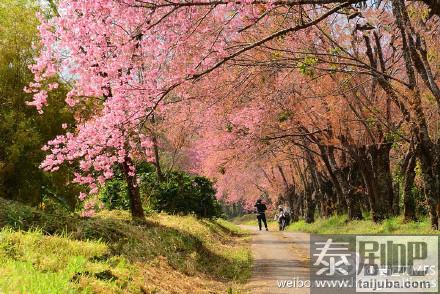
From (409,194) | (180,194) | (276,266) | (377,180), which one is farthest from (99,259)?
(377,180)

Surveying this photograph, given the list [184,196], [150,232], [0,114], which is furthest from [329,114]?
[0,114]

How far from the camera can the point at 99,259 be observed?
25.7 feet

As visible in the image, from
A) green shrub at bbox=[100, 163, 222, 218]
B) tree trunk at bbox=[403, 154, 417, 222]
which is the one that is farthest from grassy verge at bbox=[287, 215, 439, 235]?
green shrub at bbox=[100, 163, 222, 218]

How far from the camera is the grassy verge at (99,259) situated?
19.8 ft

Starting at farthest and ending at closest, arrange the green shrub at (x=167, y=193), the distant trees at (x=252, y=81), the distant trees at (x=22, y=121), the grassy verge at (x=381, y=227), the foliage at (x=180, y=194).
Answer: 1. the foliage at (x=180, y=194)
2. the green shrub at (x=167, y=193)
3. the grassy verge at (x=381, y=227)
4. the distant trees at (x=22, y=121)
5. the distant trees at (x=252, y=81)

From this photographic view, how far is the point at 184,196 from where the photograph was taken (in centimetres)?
2066

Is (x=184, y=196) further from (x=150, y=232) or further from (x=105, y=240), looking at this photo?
(x=105, y=240)

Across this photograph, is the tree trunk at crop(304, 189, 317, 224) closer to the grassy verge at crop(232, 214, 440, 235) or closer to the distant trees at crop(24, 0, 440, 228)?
the distant trees at crop(24, 0, 440, 228)

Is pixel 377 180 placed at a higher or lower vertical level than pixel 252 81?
lower

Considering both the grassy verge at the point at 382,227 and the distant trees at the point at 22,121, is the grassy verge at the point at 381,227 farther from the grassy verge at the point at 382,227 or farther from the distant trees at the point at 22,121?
the distant trees at the point at 22,121

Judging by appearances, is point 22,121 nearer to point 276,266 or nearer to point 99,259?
point 99,259

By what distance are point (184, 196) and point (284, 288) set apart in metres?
12.4

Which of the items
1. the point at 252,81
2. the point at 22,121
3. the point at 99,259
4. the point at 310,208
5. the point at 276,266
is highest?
the point at 252,81

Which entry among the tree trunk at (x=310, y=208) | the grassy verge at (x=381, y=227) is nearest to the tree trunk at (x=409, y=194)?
the grassy verge at (x=381, y=227)
